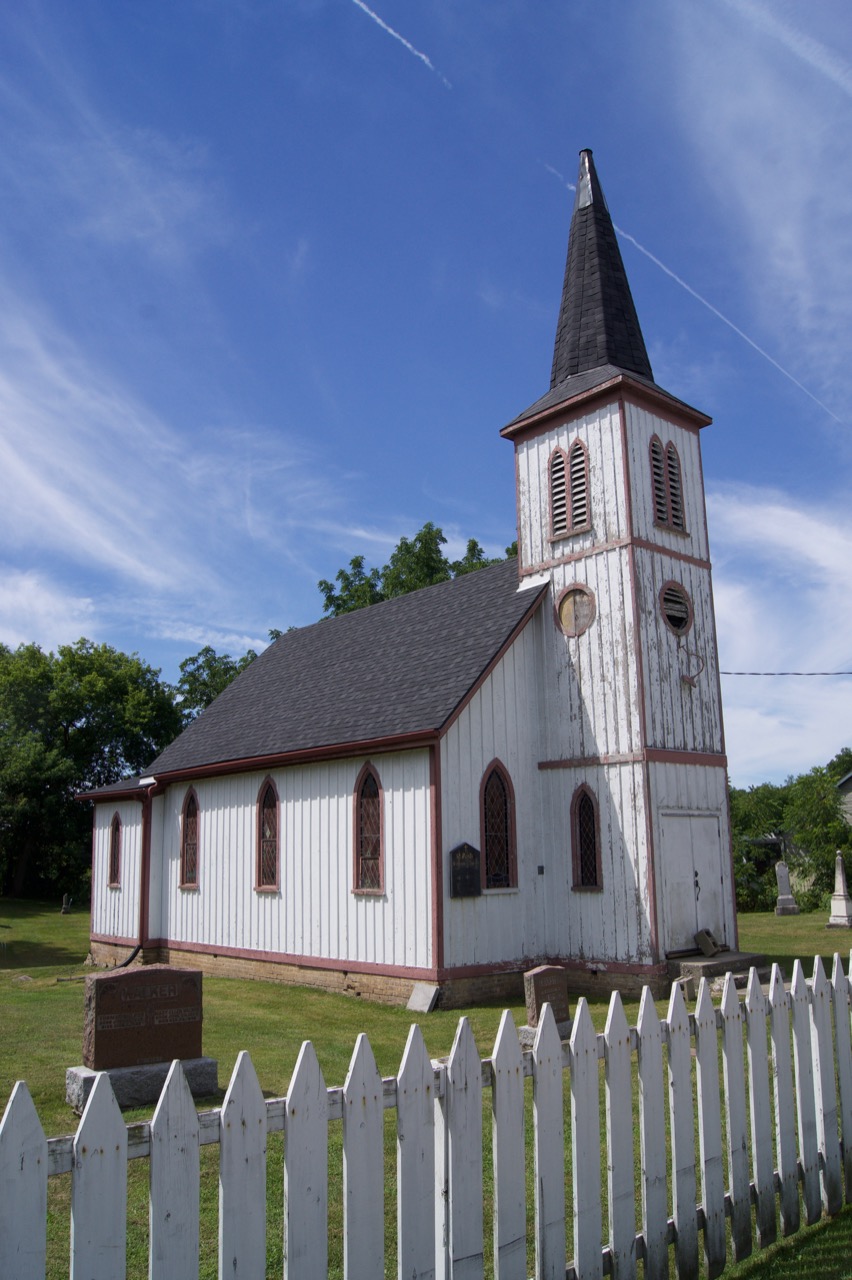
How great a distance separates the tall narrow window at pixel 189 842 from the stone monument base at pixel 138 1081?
13.5 metres

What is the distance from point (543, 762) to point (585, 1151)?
1339 centimetres

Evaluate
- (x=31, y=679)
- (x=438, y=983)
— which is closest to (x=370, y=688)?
(x=438, y=983)

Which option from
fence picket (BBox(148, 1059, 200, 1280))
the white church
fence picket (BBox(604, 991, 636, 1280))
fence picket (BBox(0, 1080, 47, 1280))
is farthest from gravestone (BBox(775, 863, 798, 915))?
fence picket (BBox(0, 1080, 47, 1280))

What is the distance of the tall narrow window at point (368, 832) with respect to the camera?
17.1m

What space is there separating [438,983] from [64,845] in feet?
127

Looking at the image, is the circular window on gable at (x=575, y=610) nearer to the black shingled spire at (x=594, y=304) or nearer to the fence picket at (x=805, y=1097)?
the black shingled spire at (x=594, y=304)

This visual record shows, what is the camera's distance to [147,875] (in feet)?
78.4

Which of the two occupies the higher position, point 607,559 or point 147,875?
point 607,559

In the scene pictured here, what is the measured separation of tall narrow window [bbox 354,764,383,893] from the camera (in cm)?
1708

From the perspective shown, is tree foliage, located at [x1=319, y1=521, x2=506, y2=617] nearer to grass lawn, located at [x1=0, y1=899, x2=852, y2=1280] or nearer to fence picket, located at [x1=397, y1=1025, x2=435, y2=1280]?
grass lawn, located at [x1=0, y1=899, x2=852, y2=1280]

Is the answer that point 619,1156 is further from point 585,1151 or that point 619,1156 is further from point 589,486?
point 589,486

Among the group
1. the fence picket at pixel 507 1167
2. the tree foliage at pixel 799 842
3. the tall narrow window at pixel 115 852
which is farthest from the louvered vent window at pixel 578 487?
the tree foliage at pixel 799 842

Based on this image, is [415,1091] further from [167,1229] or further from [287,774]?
[287,774]

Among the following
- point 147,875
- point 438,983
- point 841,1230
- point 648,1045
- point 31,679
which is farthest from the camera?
point 31,679
